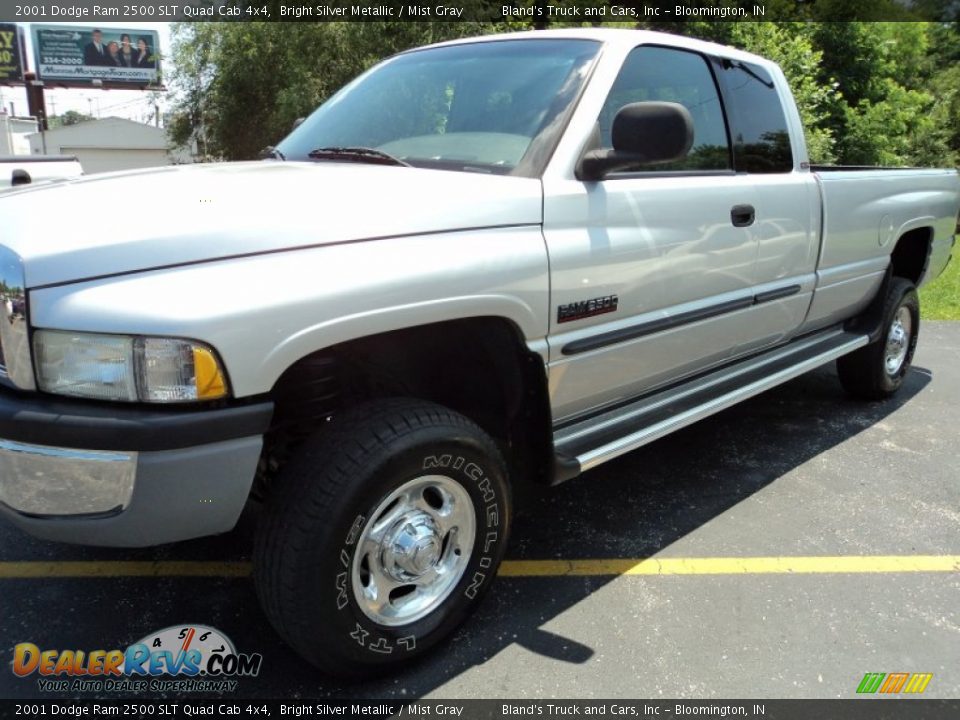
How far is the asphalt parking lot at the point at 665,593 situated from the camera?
238 centimetres

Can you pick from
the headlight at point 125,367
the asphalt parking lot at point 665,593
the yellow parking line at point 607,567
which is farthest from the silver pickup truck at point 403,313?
the yellow parking line at point 607,567

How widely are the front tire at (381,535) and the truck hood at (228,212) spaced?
566 millimetres

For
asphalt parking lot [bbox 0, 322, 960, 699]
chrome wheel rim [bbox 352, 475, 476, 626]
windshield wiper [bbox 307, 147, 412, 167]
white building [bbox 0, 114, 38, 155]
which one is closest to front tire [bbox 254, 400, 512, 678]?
chrome wheel rim [bbox 352, 475, 476, 626]

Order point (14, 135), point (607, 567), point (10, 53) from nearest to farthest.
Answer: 1. point (607, 567)
2. point (10, 53)
3. point (14, 135)

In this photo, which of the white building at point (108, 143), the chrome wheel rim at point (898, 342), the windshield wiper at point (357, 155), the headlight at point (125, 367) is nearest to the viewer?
the headlight at point (125, 367)

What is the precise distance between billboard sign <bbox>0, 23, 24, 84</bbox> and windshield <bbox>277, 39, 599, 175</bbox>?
43.1 m

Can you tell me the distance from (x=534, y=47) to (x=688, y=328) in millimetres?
1300

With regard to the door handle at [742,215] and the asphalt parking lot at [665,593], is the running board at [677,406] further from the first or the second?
the door handle at [742,215]

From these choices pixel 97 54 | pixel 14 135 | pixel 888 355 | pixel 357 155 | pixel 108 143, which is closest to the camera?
pixel 357 155

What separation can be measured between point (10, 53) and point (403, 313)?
4514 cm

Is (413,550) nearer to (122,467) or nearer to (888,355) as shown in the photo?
(122,467)

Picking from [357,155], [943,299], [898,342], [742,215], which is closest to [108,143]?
[943,299]

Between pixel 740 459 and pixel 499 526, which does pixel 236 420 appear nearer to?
pixel 499 526

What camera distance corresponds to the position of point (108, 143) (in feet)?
130
